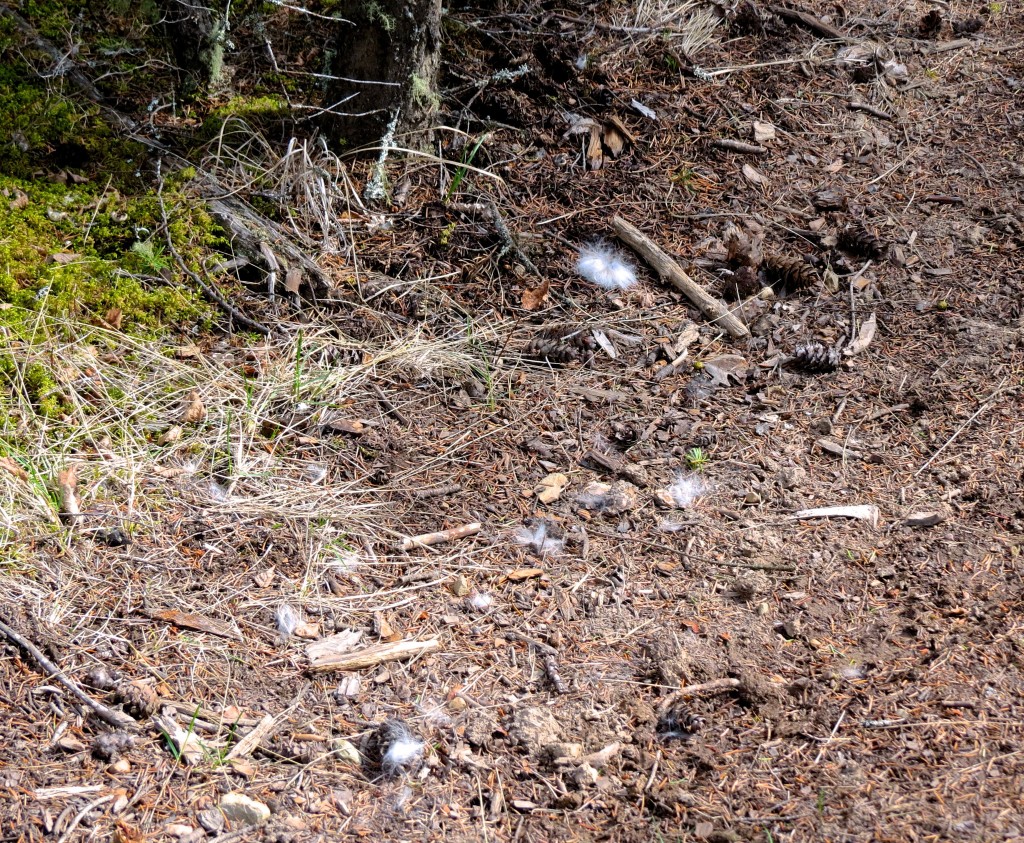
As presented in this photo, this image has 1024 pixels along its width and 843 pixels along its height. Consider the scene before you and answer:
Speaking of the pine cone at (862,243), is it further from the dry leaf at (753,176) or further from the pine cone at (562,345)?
the pine cone at (562,345)

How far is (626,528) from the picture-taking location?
303 cm

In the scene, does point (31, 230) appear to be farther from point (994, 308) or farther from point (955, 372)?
point (994, 308)

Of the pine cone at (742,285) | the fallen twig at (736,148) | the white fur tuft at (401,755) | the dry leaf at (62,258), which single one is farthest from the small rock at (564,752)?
the fallen twig at (736,148)

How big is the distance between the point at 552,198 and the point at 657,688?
2.61 meters

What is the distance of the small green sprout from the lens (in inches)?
127

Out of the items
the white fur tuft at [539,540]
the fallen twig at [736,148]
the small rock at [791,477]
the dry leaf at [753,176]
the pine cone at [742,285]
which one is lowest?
the white fur tuft at [539,540]

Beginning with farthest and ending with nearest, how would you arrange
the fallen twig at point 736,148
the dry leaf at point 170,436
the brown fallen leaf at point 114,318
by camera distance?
the fallen twig at point 736,148
the brown fallen leaf at point 114,318
the dry leaf at point 170,436

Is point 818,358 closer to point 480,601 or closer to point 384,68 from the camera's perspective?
point 480,601

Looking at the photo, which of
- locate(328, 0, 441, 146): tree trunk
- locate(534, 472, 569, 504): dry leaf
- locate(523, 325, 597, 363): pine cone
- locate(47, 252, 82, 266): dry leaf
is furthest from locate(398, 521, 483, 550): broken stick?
locate(328, 0, 441, 146): tree trunk

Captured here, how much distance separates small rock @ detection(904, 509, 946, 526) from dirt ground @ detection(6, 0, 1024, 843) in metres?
0.01

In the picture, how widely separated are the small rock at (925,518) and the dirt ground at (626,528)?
11mm

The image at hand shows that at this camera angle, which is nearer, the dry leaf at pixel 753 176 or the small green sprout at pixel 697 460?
the small green sprout at pixel 697 460

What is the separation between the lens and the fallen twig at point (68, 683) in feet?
7.27

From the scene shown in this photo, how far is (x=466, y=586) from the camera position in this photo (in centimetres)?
279
